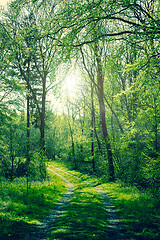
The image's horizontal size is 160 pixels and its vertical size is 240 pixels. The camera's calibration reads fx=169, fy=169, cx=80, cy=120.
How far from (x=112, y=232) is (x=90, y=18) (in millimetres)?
7769

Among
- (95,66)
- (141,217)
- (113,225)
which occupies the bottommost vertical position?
(113,225)

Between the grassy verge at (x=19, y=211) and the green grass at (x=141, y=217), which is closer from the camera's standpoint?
the green grass at (x=141, y=217)

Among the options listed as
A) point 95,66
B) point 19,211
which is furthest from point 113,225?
point 95,66

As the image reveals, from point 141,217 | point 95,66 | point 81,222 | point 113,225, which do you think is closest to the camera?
point 113,225

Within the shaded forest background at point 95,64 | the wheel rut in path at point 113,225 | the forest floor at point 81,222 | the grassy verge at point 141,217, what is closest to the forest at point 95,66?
the shaded forest background at point 95,64

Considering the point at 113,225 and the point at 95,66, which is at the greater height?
the point at 95,66

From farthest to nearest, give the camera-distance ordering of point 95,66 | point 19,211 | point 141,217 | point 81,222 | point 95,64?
point 95,64
point 95,66
point 19,211
point 141,217
point 81,222

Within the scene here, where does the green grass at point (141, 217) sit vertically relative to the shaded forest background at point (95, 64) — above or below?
below

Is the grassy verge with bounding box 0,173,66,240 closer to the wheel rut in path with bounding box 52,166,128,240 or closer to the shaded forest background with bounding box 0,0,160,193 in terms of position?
the shaded forest background with bounding box 0,0,160,193

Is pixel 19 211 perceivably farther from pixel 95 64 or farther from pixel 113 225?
pixel 95 64

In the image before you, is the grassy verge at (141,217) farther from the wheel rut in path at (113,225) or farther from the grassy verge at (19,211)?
the grassy verge at (19,211)

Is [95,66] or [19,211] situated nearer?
[19,211]

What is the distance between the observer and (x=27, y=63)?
22359mm

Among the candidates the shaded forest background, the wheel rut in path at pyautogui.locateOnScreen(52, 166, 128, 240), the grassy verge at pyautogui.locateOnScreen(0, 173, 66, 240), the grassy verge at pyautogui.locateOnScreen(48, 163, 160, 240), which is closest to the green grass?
the grassy verge at pyautogui.locateOnScreen(48, 163, 160, 240)
